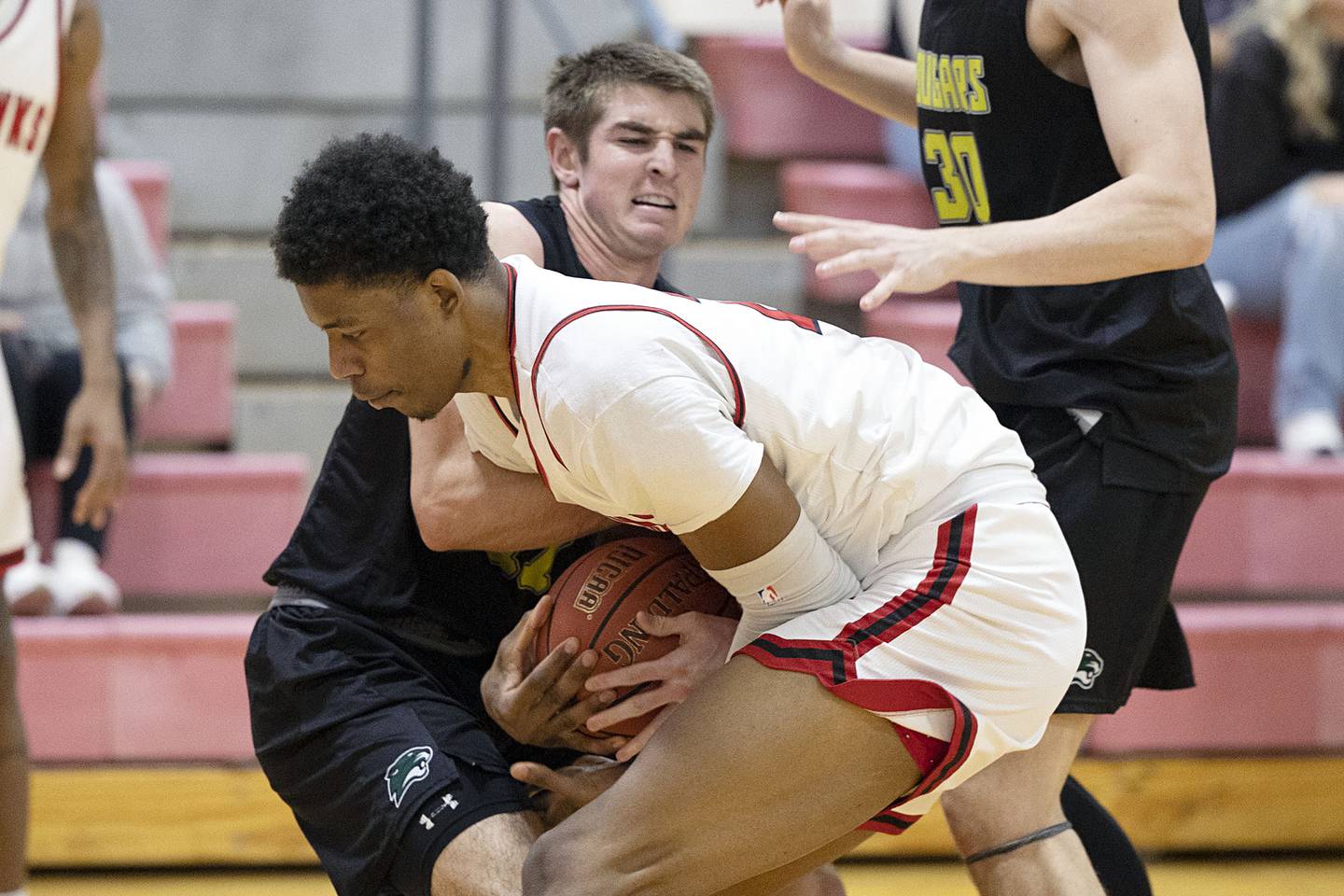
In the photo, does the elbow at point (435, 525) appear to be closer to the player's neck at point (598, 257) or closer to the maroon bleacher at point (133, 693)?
the player's neck at point (598, 257)

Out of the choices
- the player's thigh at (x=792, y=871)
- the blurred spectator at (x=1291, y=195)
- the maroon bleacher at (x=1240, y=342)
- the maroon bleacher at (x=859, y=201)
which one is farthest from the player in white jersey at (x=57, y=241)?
the blurred spectator at (x=1291, y=195)

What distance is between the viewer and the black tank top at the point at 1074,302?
248 cm

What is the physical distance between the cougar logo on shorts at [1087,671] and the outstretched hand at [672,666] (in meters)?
0.53

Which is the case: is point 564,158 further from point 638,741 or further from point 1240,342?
point 1240,342

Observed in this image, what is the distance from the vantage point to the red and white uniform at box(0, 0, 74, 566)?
3023 mm

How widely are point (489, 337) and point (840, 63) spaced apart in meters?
1.17

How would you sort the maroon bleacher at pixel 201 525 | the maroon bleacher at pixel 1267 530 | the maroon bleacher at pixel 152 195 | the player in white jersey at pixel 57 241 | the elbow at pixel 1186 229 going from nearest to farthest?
the elbow at pixel 1186 229 < the player in white jersey at pixel 57 241 < the maroon bleacher at pixel 1267 530 < the maroon bleacher at pixel 201 525 < the maroon bleacher at pixel 152 195

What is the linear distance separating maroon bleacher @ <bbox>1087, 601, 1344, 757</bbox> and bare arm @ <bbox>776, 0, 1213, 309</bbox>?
215cm

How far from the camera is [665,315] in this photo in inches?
82.4

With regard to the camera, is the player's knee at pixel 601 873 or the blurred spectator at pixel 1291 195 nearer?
the player's knee at pixel 601 873

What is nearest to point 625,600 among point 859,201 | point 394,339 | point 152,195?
point 394,339

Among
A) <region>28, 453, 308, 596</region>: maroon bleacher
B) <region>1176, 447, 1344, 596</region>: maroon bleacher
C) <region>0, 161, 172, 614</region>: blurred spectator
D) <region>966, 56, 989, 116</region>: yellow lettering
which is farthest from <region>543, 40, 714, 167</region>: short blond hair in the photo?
<region>1176, 447, 1344, 596</region>: maroon bleacher

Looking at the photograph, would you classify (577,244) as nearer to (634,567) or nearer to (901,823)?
(634,567)

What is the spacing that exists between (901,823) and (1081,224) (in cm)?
83
